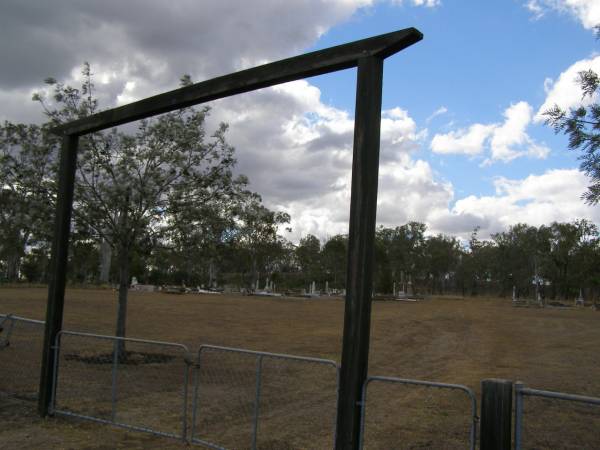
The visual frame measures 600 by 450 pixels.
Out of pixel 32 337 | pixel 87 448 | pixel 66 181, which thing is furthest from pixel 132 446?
pixel 32 337

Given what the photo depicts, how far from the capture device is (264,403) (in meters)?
11.1

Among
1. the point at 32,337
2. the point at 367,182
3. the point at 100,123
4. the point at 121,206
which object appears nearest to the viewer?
the point at 367,182

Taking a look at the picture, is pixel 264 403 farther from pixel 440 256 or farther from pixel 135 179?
pixel 440 256

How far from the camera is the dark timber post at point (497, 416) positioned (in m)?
4.77

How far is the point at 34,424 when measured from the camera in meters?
8.17

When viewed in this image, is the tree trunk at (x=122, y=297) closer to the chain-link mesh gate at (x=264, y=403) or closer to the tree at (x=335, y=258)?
the chain-link mesh gate at (x=264, y=403)

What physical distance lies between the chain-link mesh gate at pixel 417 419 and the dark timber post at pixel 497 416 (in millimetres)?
2252

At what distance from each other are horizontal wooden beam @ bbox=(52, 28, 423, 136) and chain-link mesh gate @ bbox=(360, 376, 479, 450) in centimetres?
381

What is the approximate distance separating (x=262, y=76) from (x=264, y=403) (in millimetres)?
6674

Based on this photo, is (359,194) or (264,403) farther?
(264,403)

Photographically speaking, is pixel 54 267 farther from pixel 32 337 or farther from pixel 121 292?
pixel 32 337

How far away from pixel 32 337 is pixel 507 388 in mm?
17772

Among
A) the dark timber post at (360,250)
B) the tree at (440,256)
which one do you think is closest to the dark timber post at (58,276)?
the dark timber post at (360,250)

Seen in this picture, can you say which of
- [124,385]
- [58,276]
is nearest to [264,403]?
[124,385]
